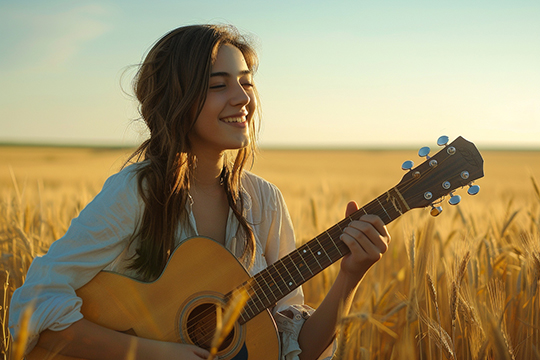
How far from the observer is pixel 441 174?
144 cm

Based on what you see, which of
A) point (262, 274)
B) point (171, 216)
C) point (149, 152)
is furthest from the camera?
point (149, 152)

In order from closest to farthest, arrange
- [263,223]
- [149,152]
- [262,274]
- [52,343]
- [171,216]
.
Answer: [52,343] → [262,274] → [171,216] → [149,152] → [263,223]

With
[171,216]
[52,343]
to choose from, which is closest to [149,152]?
[171,216]

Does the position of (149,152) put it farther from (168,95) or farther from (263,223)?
(263,223)

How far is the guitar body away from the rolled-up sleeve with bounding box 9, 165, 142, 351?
0.06 m

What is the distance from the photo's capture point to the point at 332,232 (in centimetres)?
152

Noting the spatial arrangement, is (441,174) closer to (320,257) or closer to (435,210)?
(435,210)

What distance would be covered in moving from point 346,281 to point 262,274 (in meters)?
0.32

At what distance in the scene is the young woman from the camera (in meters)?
1.43

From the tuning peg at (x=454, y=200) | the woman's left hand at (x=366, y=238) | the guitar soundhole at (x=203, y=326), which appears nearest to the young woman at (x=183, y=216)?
the woman's left hand at (x=366, y=238)

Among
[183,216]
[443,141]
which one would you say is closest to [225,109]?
[183,216]

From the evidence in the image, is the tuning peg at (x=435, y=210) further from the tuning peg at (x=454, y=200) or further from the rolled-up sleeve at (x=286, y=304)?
the rolled-up sleeve at (x=286, y=304)

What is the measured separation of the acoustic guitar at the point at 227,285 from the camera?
4.75ft

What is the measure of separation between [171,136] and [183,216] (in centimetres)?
32
